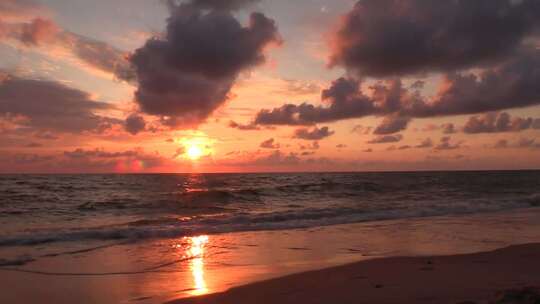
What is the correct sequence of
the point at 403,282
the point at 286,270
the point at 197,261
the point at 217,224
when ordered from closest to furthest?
the point at 403,282 → the point at 286,270 → the point at 197,261 → the point at 217,224

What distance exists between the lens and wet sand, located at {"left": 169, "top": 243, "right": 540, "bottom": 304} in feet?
21.6

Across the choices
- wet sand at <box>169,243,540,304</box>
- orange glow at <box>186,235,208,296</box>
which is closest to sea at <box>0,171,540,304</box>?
orange glow at <box>186,235,208,296</box>

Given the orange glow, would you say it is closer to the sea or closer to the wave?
the sea

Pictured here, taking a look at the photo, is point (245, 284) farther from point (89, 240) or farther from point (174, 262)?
point (89, 240)

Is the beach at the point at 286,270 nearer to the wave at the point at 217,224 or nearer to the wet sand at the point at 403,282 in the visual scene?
the wet sand at the point at 403,282

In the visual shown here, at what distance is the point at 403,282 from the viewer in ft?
24.7

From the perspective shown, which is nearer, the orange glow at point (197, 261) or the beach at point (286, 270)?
the beach at point (286, 270)

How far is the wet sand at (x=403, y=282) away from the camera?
259 inches

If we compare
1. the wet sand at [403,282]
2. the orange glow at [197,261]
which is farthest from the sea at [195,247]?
the wet sand at [403,282]

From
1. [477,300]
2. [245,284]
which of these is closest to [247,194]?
[245,284]

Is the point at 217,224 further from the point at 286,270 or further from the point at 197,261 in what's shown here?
the point at 286,270

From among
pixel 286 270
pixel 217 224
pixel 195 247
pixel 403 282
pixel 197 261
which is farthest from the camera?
pixel 217 224

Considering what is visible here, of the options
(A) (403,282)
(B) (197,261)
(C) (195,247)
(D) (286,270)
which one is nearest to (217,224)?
(C) (195,247)

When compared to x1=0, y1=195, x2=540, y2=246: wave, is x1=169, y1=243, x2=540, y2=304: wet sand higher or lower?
higher
